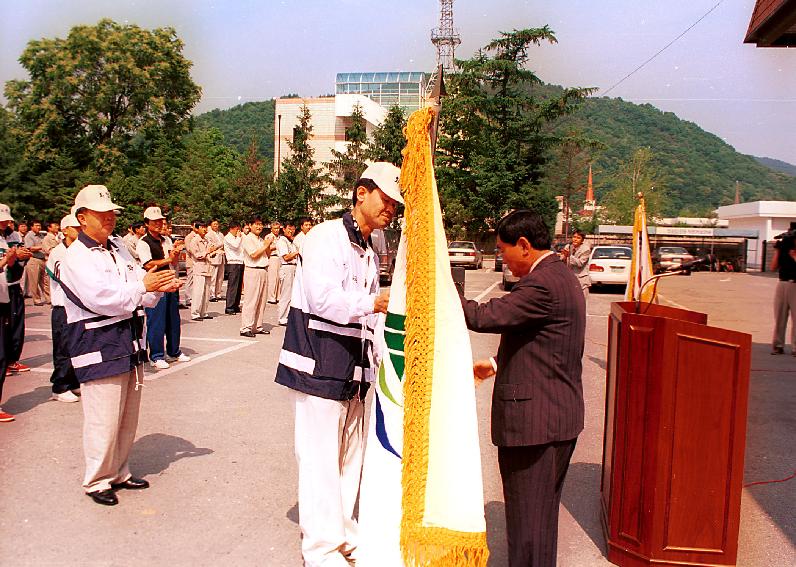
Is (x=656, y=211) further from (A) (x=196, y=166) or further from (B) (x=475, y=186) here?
(A) (x=196, y=166)

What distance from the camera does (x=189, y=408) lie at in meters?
7.06

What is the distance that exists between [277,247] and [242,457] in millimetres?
8756

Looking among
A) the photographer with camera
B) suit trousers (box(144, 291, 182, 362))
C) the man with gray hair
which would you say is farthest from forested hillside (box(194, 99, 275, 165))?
the man with gray hair

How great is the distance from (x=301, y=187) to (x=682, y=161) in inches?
2156

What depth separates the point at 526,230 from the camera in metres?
3.28

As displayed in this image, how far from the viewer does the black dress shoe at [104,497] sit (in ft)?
15.0

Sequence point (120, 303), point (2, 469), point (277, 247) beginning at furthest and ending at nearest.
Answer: point (277, 247)
point (2, 469)
point (120, 303)

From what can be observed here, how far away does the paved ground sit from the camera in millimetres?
4027

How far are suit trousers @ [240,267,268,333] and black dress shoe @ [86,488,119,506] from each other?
770 centimetres

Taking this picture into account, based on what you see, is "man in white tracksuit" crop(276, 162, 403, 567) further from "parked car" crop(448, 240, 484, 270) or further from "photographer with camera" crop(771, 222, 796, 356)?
"parked car" crop(448, 240, 484, 270)

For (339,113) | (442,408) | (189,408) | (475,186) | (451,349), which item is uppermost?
(339,113)

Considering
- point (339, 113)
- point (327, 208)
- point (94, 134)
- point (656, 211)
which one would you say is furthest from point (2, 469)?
point (656, 211)

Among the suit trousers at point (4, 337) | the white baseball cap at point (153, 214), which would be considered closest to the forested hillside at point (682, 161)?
the white baseball cap at point (153, 214)

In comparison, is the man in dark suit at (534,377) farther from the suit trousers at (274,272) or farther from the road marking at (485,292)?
the road marking at (485,292)
